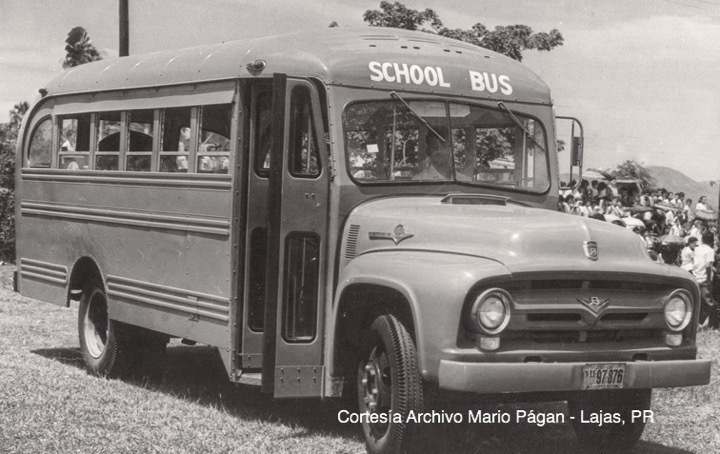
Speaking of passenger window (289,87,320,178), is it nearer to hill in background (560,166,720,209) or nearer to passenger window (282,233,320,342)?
passenger window (282,233,320,342)

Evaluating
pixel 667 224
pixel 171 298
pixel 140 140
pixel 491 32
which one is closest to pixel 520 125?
pixel 171 298

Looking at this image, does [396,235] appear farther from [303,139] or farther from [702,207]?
[702,207]

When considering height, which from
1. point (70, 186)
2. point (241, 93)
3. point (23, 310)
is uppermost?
point (241, 93)

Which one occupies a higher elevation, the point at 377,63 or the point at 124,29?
the point at 124,29

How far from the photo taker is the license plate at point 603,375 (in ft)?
20.9

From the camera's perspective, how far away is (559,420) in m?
8.07

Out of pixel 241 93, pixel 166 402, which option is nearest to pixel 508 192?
pixel 241 93

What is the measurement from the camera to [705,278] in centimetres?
1600

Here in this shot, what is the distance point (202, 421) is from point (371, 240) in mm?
1772

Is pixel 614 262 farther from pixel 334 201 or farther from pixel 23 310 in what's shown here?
pixel 23 310

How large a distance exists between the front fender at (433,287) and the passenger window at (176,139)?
2543 mm

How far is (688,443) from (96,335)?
5.22m

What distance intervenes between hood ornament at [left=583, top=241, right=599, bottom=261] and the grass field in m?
1.41

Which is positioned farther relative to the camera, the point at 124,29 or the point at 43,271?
the point at 124,29
